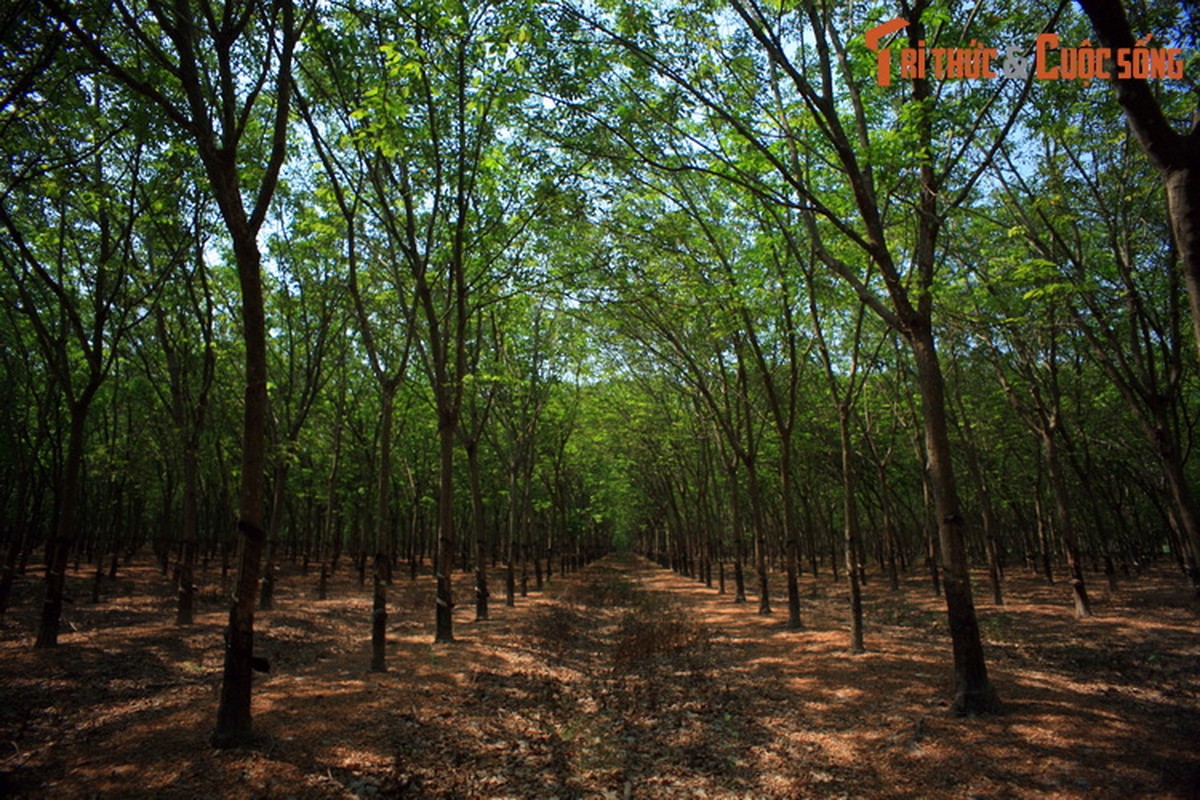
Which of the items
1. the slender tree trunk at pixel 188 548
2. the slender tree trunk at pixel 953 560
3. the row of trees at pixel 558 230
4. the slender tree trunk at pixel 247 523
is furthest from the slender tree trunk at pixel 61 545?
the slender tree trunk at pixel 953 560

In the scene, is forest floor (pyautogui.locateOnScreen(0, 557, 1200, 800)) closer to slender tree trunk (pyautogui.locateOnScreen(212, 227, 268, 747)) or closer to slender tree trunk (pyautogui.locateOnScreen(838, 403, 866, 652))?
slender tree trunk (pyautogui.locateOnScreen(212, 227, 268, 747))

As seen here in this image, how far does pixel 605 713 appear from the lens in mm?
8227

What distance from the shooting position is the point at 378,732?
660cm

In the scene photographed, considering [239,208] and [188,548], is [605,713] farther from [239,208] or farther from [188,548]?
[188,548]

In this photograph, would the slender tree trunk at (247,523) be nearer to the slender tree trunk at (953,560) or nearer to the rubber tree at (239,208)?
the rubber tree at (239,208)

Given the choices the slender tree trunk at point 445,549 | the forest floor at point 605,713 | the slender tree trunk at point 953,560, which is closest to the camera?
the forest floor at point 605,713

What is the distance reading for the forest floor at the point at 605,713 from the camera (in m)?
5.45

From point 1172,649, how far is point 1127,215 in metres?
8.73

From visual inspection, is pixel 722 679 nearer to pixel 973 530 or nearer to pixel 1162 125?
pixel 1162 125

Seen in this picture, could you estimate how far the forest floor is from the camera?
17.9 feet

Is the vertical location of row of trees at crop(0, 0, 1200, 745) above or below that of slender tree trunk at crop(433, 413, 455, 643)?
above
